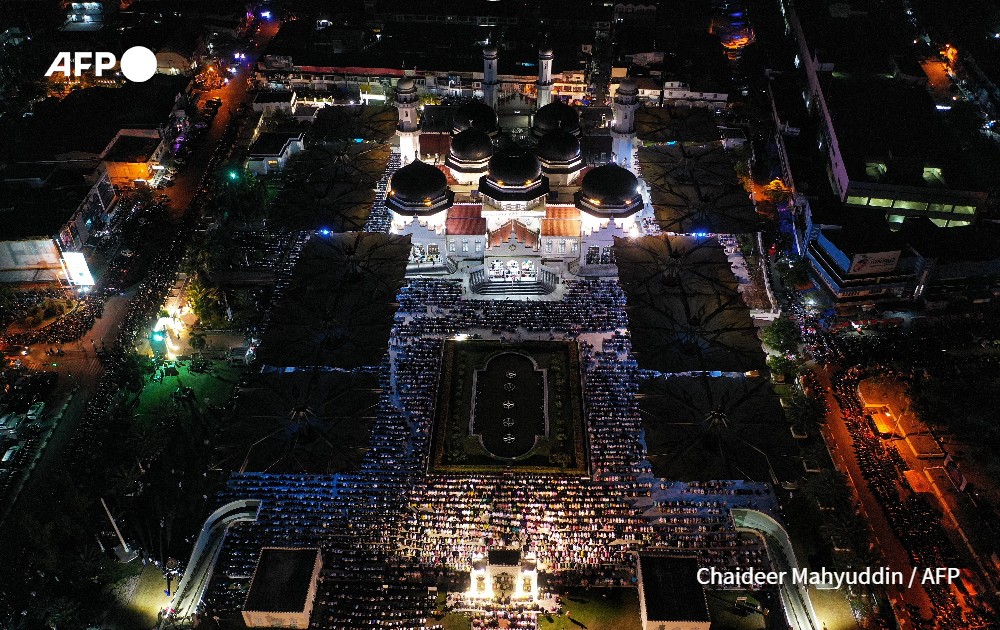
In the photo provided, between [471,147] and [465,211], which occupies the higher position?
[471,147]

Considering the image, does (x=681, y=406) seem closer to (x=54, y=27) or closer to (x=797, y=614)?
(x=797, y=614)

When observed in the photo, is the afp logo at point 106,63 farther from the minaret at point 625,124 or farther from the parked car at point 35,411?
the minaret at point 625,124

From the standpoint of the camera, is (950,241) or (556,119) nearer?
(950,241)

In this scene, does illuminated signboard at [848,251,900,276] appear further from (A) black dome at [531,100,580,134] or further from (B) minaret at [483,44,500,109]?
(B) minaret at [483,44,500,109]

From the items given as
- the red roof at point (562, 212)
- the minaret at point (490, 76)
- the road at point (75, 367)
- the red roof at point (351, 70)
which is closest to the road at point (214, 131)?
the road at point (75, 367)

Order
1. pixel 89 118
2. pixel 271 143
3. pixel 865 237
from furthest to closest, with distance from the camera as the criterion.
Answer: pixel 89 118, pixel 271 143, pixel 865 237

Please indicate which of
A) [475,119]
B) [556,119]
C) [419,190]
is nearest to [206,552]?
[419,190]

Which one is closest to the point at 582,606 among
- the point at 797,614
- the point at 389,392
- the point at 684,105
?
the point at 797,614

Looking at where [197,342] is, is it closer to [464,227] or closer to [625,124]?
[464,227]
